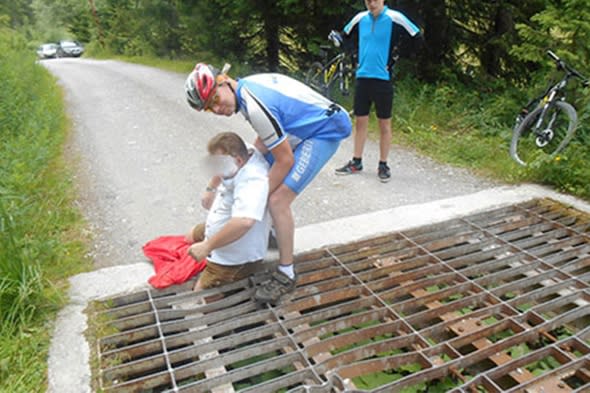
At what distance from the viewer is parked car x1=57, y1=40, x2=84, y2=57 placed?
33.3 meters

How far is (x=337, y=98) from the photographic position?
341 inches

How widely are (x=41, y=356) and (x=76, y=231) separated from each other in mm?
1656

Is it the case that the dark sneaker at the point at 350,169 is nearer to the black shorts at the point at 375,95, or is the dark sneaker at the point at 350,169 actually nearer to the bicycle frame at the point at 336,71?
the black shorts at the point at 375,95

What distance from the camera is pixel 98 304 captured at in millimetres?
2924

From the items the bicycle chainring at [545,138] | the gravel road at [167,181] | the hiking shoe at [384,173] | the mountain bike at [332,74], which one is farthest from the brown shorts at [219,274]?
the mountain bike at [332,74]

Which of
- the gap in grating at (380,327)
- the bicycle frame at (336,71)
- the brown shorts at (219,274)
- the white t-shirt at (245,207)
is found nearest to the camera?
the gap in grating at (380,327)

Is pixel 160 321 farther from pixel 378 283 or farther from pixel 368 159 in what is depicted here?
pixel 368 159

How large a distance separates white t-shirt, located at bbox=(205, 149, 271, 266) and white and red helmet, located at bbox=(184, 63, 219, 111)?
479mm

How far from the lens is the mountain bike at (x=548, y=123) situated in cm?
522

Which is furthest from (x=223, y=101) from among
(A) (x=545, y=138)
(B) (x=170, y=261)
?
(A) (x=545, y=138)

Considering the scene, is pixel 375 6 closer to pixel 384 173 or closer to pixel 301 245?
pixel 384 173

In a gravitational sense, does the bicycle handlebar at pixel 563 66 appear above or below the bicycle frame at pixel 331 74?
above

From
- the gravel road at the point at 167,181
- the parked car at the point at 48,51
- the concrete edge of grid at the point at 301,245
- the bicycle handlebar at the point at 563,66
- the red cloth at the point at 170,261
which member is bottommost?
the parked car at the point at 48,51

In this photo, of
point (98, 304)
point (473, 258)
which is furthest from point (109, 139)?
point (473, 258)
